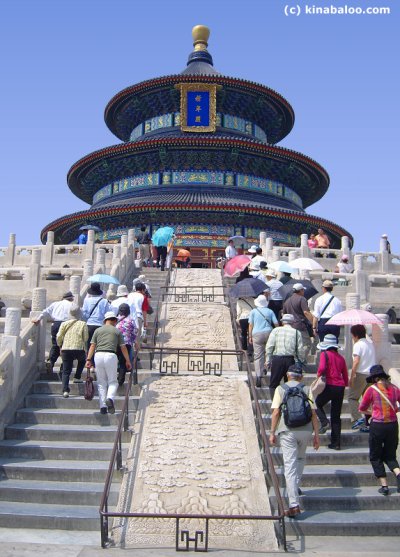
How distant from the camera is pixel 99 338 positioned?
10484 millimetres

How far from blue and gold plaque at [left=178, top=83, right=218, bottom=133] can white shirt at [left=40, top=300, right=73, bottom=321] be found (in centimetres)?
2627

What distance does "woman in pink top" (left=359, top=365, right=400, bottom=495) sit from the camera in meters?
8.67

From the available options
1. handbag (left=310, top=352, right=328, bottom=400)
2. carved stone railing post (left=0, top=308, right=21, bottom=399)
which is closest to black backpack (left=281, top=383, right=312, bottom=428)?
handbag (left=310, top=352, right=328, bottom=400)

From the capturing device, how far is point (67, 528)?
792cm

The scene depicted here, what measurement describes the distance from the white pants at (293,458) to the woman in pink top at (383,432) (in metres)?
1.10

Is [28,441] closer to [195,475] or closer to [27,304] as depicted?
[195,475]

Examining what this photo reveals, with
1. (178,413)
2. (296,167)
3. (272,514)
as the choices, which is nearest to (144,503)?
(272,514)

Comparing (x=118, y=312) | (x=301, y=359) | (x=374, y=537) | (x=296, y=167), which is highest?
(x=296, y=167)

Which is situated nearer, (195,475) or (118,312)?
(195,475)

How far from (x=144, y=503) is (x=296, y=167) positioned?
3037 cm

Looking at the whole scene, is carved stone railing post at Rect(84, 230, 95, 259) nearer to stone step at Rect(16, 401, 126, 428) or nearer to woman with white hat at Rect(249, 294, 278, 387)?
woman with white hat at Rect(249, 294, 278, 387)

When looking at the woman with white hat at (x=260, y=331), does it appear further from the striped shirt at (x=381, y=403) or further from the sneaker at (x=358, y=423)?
the striped shirt at (x=381, y=403)

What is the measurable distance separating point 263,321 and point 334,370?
208cm

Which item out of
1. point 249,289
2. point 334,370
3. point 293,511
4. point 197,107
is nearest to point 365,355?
point 334,370
